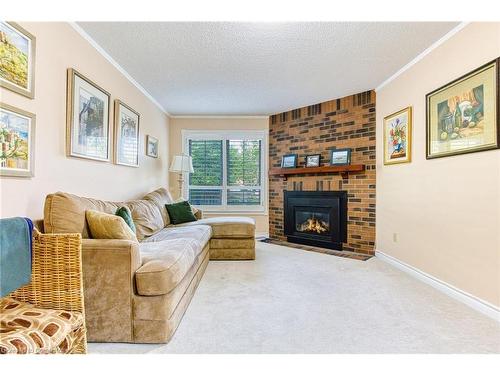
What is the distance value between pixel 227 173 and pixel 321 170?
189 centimetres

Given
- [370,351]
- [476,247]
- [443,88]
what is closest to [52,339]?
[370,351]

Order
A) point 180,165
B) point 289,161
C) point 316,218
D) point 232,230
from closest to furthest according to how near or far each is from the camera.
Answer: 1. point 232,230
2. point 316,218
3. point 180,165
4. point 289,161

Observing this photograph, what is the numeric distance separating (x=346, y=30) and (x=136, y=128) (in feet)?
9.16

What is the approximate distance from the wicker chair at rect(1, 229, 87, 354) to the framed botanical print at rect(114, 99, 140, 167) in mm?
2022

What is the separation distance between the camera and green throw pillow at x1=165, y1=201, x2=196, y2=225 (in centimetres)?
412

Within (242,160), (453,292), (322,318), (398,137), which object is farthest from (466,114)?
(242,160)

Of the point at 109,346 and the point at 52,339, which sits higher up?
the point at 52,339

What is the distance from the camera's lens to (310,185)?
489 cm

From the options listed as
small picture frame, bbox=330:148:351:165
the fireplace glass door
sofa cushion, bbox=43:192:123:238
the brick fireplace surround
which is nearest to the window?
the brick fireplace surround

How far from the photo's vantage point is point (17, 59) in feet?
5.98

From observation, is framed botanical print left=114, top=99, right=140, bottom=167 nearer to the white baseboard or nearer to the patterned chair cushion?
the patterned chair cushion

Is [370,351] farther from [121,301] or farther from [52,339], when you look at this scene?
[52,339]

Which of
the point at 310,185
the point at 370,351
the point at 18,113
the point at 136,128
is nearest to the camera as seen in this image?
the point at 370,351

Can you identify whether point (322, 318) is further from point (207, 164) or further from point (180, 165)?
point (207, 164)
